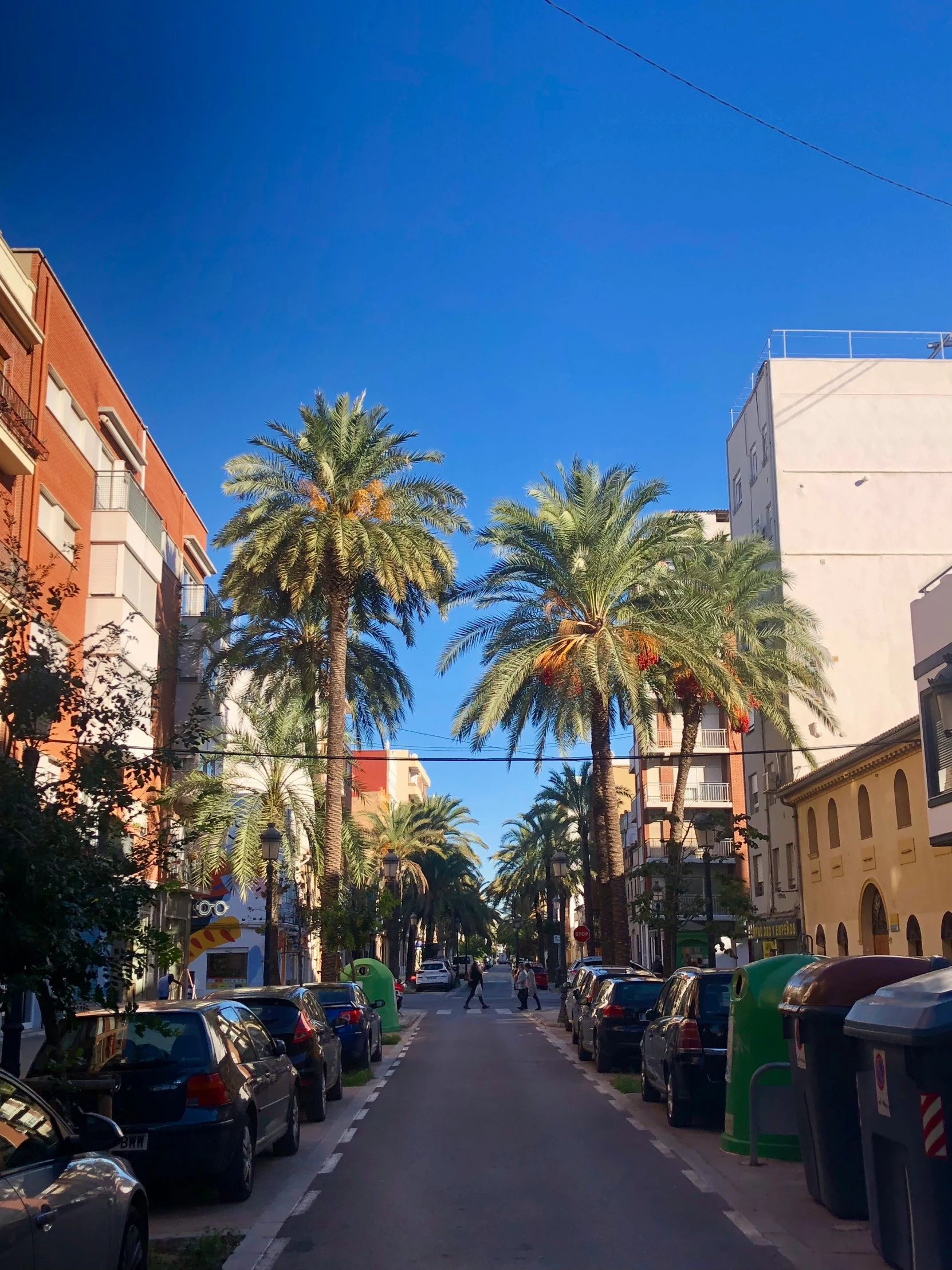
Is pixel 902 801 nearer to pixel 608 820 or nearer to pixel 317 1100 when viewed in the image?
pixel 608 820

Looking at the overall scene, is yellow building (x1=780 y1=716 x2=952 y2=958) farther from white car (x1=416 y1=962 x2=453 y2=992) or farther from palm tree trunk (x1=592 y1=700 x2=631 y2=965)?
white car (x1=416 y1=962 x2=453 y2=992)

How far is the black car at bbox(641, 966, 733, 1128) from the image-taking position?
1381 centimetres

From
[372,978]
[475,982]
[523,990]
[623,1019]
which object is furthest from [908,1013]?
[475,982]

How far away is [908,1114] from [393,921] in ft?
205

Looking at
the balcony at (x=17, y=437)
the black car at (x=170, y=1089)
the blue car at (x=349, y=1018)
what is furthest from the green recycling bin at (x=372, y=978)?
the black car at (x=170, y=1089)

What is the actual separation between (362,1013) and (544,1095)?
472 centimetres

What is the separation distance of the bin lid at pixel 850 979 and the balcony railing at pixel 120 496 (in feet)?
71.3

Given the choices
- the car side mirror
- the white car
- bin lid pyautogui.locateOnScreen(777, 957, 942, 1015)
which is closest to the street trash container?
bin lid pyautogui.locateOnScreen(777, 957, 942, 1015)

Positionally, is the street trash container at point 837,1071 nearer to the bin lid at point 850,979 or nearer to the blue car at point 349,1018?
the bin lid at point 850,979

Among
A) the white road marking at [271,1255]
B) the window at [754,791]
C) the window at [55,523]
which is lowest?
the white road marking at [271,1255]

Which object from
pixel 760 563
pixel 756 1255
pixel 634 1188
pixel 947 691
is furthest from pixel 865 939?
pixel 756 1255

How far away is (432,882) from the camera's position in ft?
243

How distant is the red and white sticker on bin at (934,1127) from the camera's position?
646cm

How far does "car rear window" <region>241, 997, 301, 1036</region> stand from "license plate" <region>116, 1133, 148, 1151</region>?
519 cm
